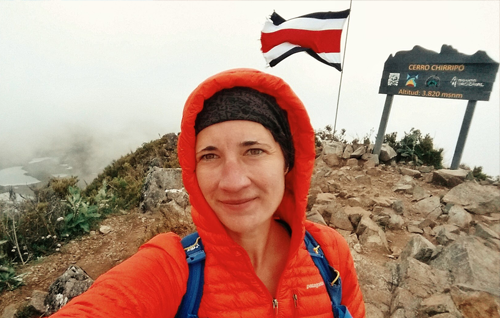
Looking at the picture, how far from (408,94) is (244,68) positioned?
932 cm

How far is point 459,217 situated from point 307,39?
5859mm

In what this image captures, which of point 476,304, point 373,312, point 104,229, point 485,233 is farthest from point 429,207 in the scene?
point 104,229

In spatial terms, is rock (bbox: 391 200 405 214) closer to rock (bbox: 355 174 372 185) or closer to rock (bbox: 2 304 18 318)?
rock (bbox: 355 174 372 185)

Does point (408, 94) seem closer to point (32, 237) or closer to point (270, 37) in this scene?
point (270, 37)

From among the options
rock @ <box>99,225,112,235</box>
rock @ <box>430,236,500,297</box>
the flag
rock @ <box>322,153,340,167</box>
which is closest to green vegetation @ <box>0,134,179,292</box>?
rock @ <box>99,225,112,235</box>

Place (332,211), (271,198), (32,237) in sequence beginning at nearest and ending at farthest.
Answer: (271,198) < (32,237) < (332,211)

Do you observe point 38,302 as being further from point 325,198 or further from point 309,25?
point 309,25

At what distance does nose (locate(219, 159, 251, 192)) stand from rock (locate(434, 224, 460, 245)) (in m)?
4.47

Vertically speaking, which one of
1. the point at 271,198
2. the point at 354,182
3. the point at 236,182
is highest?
the point at 236,182

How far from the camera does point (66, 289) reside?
2941mm

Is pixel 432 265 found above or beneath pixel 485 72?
beneath

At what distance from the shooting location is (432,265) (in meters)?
3.48

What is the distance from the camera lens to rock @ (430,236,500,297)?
122 inches

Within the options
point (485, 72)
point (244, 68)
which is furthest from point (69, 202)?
point (485, 72)
